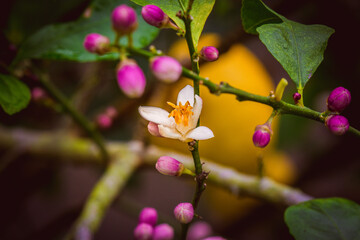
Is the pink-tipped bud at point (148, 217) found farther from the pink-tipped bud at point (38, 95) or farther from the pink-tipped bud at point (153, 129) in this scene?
the pink-tipped bud at point (38, 95)

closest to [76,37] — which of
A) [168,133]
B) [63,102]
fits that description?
[63,102]

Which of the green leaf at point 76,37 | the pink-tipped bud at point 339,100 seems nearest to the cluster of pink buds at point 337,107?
the pink-tipped bud at point 339,100

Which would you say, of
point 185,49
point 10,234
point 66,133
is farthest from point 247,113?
point 10,234

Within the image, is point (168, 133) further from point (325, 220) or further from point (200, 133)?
point (325, 220)

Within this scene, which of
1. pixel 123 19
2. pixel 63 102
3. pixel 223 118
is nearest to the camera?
pixel 123 19

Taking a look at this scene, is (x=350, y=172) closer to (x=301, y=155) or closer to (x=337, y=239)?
(x=301, y=155)

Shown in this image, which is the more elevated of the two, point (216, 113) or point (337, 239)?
point (337, 239)
